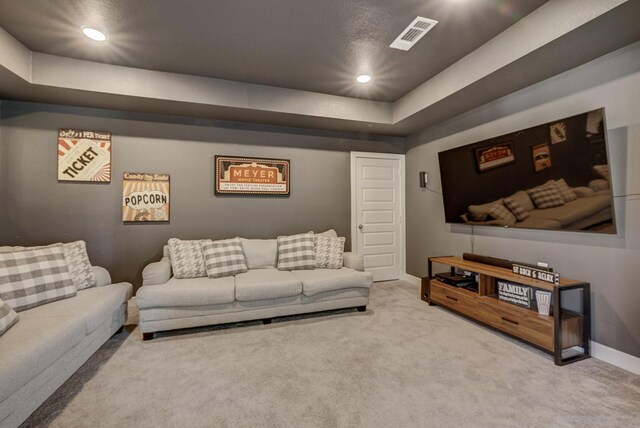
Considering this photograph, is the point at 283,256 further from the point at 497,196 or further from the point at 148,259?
the point at 497,196

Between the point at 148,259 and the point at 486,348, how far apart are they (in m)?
3.81

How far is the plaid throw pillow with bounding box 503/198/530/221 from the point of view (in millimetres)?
2820

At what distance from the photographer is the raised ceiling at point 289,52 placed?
7.00 feet

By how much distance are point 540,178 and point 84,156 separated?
486 cm

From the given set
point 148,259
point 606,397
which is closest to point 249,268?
point 148,259

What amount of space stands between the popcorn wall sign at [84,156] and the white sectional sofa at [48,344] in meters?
1.57

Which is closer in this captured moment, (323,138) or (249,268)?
(249,268)

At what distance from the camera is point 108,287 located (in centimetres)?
266

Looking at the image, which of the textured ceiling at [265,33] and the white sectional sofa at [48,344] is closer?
the white sectional sofa at [48,344]

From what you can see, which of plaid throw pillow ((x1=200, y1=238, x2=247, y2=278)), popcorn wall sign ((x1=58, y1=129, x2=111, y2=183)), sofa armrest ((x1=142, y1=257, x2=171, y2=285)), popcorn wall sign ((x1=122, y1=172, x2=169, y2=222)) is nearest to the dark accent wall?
plaid throw pillow ((x1=200, y1=238, x2=247, y2=278))

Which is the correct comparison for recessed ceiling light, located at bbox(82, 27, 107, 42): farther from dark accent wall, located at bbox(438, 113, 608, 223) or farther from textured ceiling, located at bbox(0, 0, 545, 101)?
dark accent wall, located at bbox(438, 113, 608, 223)

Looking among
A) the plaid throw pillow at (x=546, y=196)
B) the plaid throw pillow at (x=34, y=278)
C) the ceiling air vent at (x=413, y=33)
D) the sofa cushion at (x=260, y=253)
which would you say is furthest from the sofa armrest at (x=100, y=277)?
the plaid throw pillow at (x=546, y=196)

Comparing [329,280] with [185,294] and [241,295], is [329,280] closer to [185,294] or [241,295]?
[241,295]

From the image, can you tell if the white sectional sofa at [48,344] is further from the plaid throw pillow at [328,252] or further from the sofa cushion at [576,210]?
the sofa cushion at [576,210]
